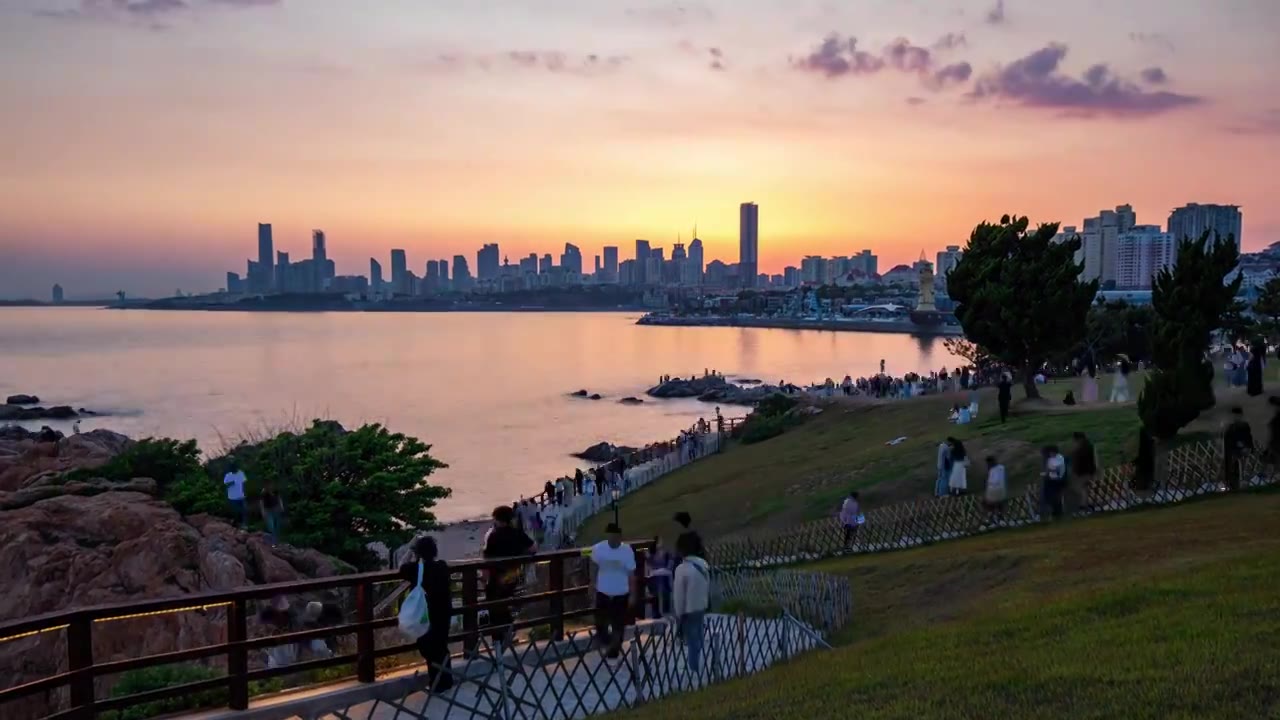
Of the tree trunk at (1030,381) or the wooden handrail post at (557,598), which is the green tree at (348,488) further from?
the tree trunk at (1030,381)

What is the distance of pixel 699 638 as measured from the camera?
9.76 m

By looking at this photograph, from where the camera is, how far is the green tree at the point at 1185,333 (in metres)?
19.8

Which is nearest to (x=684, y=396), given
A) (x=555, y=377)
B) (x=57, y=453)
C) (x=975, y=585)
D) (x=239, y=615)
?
(x=555, y=377)

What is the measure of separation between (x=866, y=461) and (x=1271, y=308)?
29.6 m

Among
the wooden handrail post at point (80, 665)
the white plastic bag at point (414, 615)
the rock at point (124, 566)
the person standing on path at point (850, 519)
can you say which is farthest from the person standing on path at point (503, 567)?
the person standing on path at point (850, 519)

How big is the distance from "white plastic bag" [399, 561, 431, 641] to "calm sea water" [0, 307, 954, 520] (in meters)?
31.8

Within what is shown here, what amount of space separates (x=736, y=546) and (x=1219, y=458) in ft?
29.7

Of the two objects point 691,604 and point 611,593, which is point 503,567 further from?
point 691,604

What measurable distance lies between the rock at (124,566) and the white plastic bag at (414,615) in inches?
183

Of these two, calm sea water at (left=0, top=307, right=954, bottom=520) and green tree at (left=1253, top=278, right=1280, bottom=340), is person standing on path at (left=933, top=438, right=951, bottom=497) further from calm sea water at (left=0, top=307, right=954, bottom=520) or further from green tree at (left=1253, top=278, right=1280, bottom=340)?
green tree at (left=1253, top=278, right=1280, bottom=340)

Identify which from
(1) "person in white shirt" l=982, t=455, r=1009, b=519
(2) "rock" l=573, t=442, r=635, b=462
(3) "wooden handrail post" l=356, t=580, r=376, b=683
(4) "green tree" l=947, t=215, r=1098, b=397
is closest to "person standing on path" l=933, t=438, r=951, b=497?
(1) "person in white shirt" l=982, t=455, r=1009, b=519

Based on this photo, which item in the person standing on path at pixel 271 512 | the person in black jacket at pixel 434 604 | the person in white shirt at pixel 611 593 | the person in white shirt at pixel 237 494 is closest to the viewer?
the person in black jacket at pixel 434 604

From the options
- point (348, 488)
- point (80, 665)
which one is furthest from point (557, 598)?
point (348, 488)

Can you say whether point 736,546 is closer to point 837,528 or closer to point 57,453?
point 837,528
